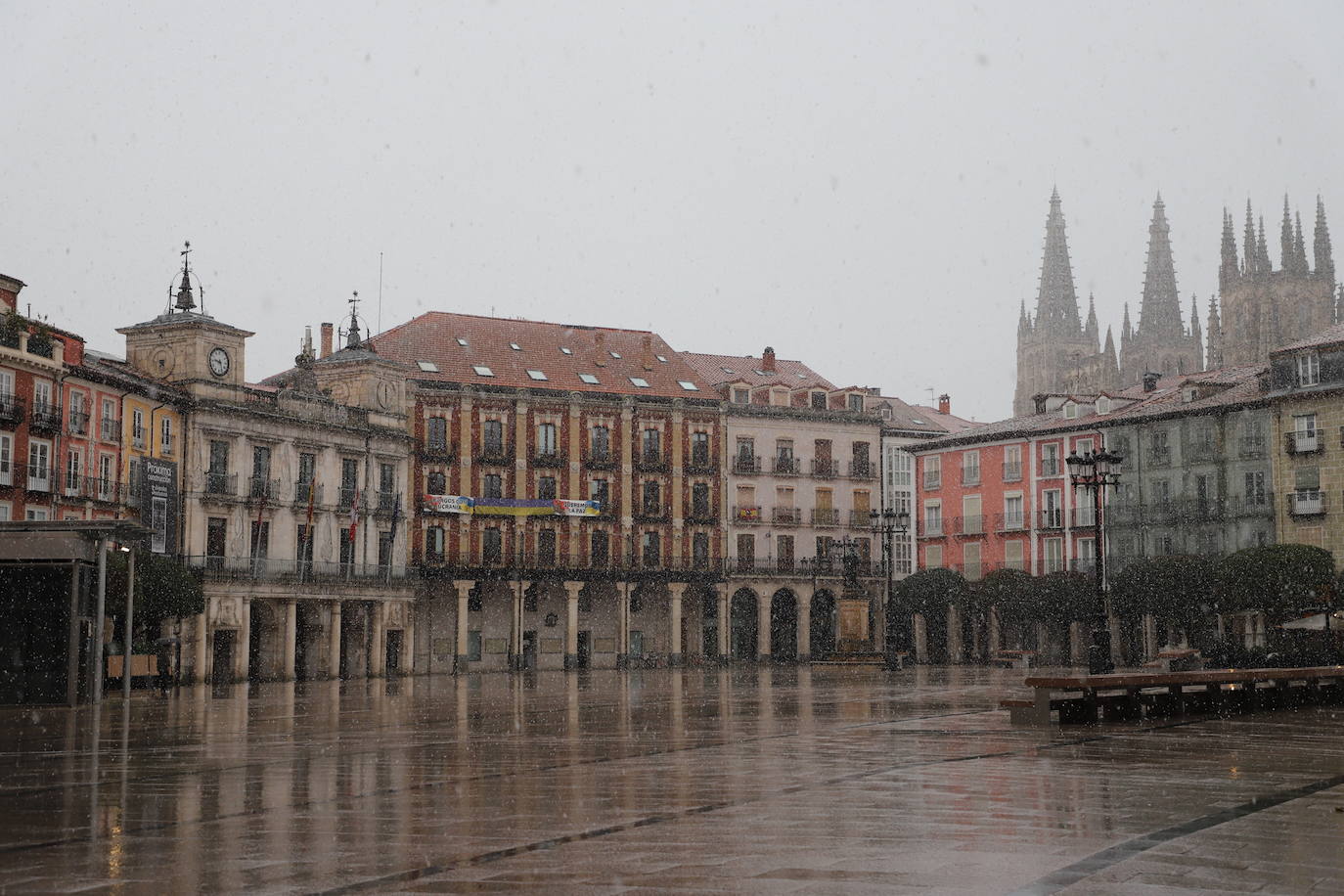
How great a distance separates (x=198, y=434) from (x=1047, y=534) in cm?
4177

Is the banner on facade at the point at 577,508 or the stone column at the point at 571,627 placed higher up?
the banner on facade at the point at 577,508

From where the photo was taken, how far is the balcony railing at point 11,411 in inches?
1941

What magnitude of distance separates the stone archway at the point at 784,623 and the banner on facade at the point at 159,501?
35687 millimetres

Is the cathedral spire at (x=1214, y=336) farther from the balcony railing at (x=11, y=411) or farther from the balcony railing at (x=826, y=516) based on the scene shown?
the balcony railing at (x=11, y=411)

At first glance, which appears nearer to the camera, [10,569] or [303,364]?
[10,569]

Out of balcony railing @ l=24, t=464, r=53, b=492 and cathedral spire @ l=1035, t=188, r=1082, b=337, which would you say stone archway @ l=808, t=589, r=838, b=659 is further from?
cathedral spire @ l=1035, t=188, r=1082, b=337

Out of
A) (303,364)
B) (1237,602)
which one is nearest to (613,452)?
(303,364)

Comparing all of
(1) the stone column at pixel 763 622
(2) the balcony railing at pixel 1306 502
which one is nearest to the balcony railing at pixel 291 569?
(1) the stone column at pixel 763 622

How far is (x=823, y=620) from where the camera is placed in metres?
86.6

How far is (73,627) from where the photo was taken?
1371 inches

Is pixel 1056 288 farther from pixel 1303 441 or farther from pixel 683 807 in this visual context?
pixel 683 807

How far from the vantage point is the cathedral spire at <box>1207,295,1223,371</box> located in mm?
155875

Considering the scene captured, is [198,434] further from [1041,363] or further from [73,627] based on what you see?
[1041,363]

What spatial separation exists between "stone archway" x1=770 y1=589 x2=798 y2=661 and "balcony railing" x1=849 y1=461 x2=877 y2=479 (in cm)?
763
